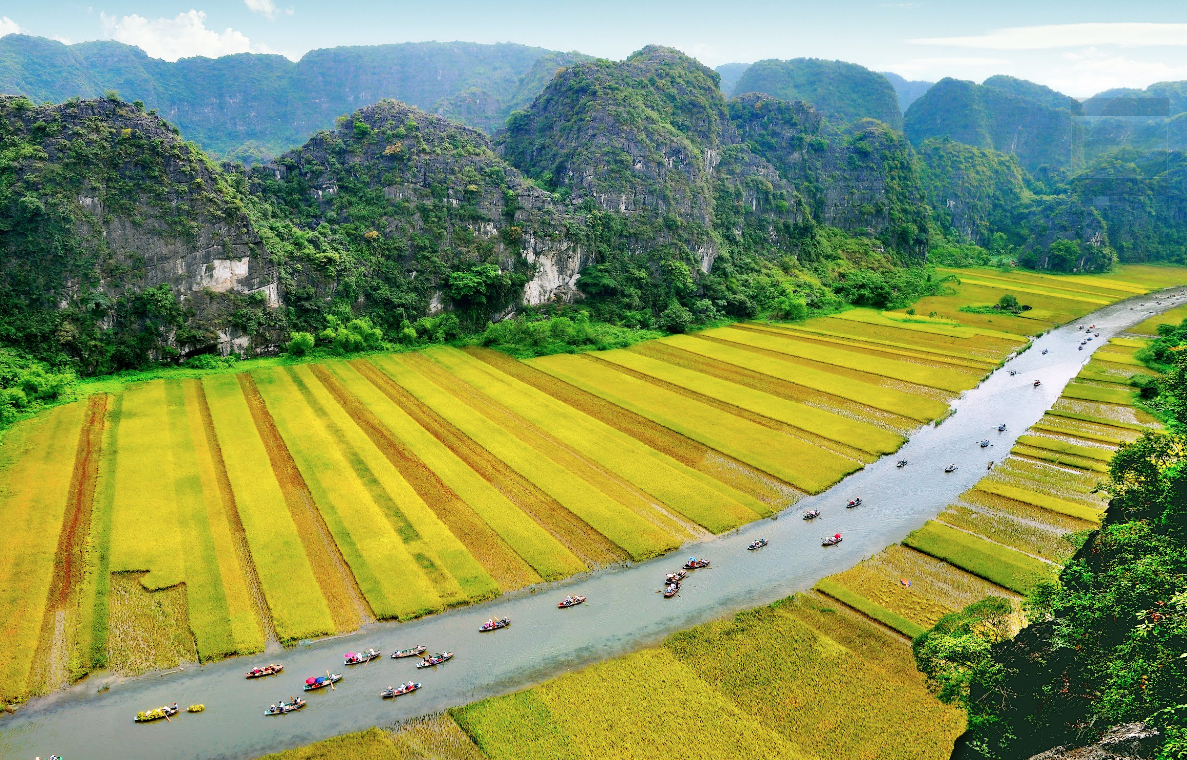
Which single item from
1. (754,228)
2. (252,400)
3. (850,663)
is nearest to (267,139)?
(754,228)

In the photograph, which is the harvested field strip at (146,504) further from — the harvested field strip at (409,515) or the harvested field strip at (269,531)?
the harvested field strip at (409,515)

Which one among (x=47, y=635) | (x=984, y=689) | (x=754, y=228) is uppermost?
(x=754, y=228)

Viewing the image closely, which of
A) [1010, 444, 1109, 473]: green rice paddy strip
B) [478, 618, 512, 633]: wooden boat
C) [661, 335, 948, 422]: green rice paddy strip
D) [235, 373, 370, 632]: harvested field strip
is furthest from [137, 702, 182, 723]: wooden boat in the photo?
[1010, 444, 1109, 473]: green rice paddy strip

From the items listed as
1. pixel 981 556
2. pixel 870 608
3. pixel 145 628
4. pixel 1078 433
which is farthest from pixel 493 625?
pixel 1078 433

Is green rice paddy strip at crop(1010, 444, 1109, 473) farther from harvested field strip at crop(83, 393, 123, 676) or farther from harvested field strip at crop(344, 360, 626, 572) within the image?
harvested field strip at crop(83, 393, 123, 676)

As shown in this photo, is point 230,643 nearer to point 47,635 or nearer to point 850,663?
point 47,635

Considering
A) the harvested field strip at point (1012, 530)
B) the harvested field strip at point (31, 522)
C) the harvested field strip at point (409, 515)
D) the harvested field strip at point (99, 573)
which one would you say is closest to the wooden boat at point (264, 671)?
the harvested field strip at point (99, 573)

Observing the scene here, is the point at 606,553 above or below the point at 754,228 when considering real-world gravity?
below
